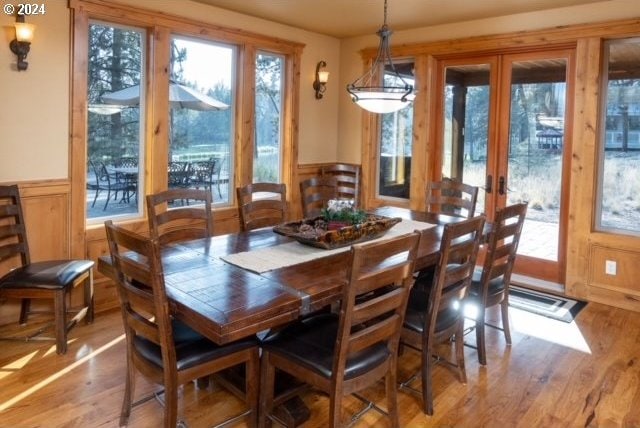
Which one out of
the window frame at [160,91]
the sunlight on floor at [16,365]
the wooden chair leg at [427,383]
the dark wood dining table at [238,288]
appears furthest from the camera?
the window frame at [160,91]

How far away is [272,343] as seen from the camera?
2.30 m

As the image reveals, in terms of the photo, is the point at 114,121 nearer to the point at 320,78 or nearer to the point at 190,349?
the point at 320,78

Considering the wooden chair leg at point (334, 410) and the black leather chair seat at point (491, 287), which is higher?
the black leather chair seat at point (491, 287)

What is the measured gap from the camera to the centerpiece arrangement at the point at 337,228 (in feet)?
9.25

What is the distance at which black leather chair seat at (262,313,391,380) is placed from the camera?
2.13 metres

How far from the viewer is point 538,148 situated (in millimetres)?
4734

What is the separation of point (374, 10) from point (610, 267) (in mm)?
3064

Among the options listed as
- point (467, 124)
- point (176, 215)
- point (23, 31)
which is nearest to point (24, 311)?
point (176, 215)

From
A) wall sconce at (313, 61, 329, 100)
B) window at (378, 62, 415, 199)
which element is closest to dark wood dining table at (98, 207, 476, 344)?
window at (378, 62, 415, 199)

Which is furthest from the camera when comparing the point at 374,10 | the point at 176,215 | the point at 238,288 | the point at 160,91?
the point at 374,10

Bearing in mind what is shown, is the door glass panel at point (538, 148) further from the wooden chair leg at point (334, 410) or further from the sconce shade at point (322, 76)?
the wooden chair leg at point (334, 410)

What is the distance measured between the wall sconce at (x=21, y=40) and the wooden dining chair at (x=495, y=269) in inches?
126

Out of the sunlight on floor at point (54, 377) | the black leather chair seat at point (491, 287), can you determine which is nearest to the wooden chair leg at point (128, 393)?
the sunlight on floor at point (54, 377)

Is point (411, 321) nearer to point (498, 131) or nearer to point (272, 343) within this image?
point (272, 343)
